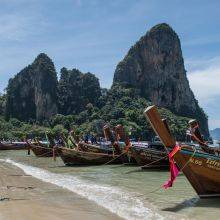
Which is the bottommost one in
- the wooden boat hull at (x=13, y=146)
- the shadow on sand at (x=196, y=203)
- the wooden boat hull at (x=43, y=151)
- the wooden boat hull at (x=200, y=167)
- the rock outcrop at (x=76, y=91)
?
the shadow on sand at (x=196, y=203)

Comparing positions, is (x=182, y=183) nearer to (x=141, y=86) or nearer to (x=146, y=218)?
(x=146, y=218)

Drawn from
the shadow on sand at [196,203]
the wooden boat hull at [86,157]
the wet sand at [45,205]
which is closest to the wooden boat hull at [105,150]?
the wooden boat hull at [86,157]

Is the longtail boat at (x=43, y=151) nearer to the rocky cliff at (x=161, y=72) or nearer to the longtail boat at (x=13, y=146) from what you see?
the longtail boat at (x=13, y=146)

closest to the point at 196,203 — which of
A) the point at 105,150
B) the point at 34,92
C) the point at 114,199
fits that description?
the point at 114,199

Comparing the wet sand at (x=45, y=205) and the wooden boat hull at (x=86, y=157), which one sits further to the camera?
the wooden boat hull at (x=86, y=157)

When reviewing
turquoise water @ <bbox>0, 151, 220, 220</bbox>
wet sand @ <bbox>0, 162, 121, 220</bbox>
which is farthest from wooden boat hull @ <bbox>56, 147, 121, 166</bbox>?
wet sand @ <bbox>0, 162, 121, 220</bbox>

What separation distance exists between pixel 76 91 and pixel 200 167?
101286mm

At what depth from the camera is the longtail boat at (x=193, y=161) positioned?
396 inches

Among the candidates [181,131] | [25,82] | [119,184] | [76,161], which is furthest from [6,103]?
[119,184]

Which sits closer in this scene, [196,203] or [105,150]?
[196,203]

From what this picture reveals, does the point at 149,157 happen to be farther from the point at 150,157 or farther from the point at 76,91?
the point at 76,91

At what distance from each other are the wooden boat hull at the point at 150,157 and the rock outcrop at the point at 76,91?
292 ft

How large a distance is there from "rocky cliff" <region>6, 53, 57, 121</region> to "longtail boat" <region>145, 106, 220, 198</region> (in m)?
98.8

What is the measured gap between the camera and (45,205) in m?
9.42
